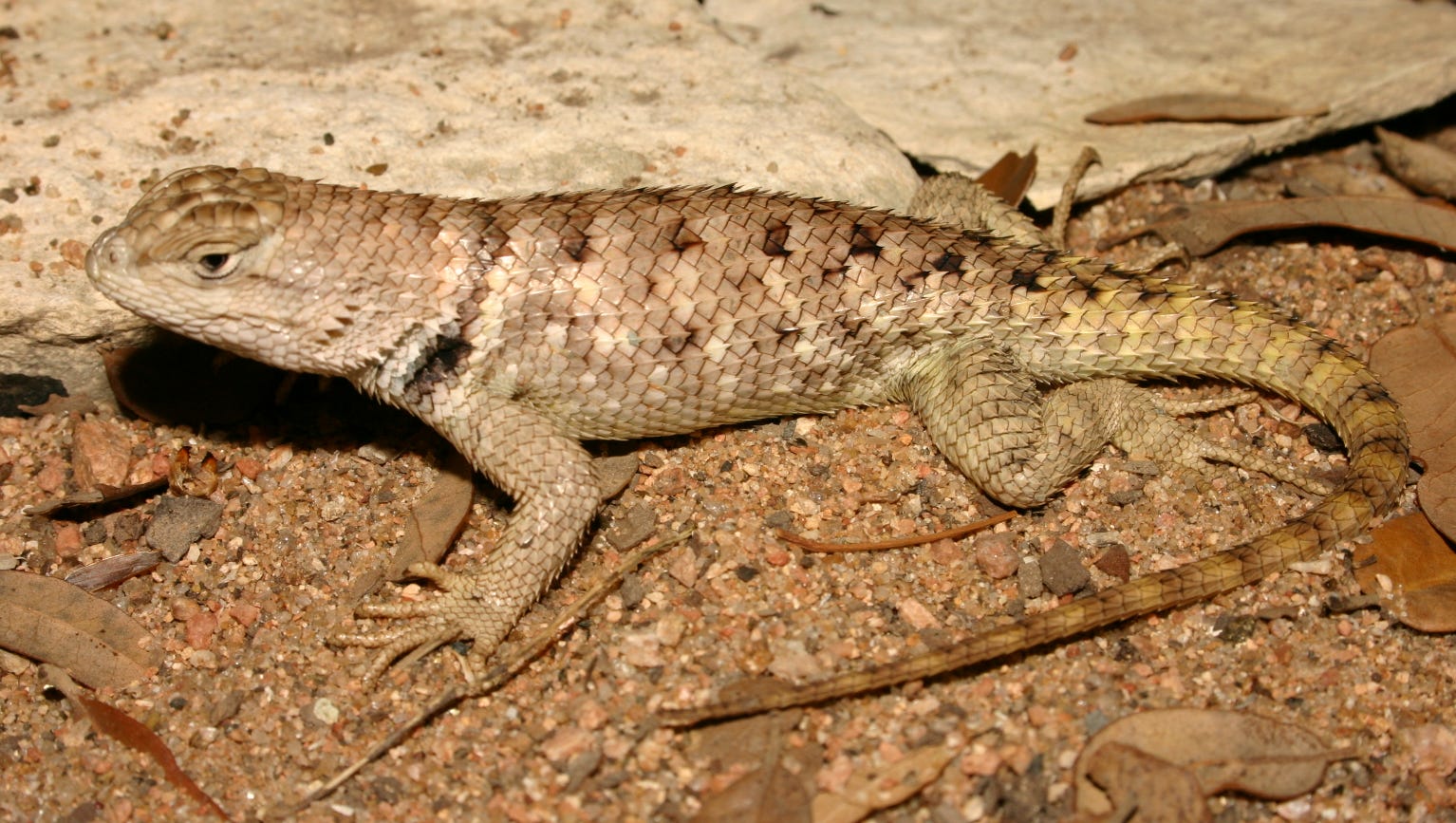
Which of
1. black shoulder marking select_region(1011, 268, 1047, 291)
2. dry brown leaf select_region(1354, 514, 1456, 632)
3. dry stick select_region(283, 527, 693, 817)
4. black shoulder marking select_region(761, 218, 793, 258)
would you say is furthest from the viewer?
black shoulder marking select_region(1011, 268, 1047, 291)

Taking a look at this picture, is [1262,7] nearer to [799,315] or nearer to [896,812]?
[799,315]

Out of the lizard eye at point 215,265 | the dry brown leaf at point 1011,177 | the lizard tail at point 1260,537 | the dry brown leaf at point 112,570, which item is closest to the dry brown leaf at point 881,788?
the lizard tail at point 1260,537

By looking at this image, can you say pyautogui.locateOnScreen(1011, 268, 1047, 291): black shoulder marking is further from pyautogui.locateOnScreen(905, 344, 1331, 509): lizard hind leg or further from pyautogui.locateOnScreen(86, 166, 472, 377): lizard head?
pyautogui.locateOnScreen(86, 166, 472, 377): lizard head

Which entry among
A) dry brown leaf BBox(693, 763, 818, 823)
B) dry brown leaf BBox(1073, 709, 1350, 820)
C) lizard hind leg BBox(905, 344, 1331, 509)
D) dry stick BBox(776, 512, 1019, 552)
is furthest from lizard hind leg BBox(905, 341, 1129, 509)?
dry brown leaf BBox(693, 763, 818, 823)

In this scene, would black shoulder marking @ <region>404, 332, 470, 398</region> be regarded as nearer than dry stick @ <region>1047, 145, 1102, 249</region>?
Yes

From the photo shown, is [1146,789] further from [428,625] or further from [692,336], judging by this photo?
[428,625]

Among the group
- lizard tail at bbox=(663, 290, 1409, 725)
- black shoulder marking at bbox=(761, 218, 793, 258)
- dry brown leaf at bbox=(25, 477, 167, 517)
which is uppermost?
black shoulder marking at bbox=(761, 218, 793, 258)

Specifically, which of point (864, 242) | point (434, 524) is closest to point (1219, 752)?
point (864, 242)
